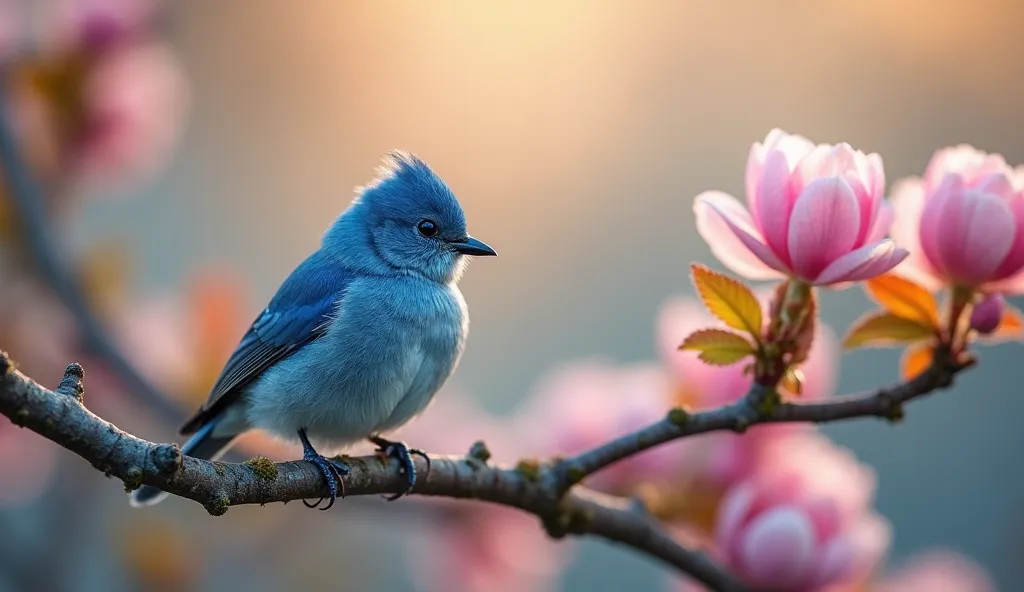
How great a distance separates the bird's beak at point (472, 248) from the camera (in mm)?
2855

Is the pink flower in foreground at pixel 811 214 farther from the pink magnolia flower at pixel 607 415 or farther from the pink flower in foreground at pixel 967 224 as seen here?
the pink magnolia flower at pixel 607 415

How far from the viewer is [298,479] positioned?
168cm

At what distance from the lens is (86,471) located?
11.6 ft

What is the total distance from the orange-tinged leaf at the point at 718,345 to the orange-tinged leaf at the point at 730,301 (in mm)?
25

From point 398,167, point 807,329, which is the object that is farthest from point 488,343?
point 807,329

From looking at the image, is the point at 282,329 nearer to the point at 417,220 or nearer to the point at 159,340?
the point at 417,220

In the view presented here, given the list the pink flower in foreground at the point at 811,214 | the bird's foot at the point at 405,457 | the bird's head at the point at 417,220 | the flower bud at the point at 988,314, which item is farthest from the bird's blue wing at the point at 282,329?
the flower bud at the point at 988,314

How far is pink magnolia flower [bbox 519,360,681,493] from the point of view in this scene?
102 inches

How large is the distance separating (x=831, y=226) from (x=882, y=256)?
0.32 ft

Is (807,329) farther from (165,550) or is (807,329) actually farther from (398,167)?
(165,550)

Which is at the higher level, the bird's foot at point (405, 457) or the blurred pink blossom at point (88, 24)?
the blurred pink blossom at point (88, 24)

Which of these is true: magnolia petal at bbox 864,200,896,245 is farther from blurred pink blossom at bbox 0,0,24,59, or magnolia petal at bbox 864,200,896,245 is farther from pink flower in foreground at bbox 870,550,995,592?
blurred pink blossom at bbox 0,0,24,59

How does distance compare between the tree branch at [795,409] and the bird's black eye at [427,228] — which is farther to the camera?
the bird's black eye at [427,228]

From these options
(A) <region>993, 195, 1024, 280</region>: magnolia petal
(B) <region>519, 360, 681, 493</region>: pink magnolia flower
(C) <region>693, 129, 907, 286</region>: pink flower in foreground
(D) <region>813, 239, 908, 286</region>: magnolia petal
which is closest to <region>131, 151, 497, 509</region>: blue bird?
(B) <region>519, 360, 681, 493</region>: pink magnolia flower
